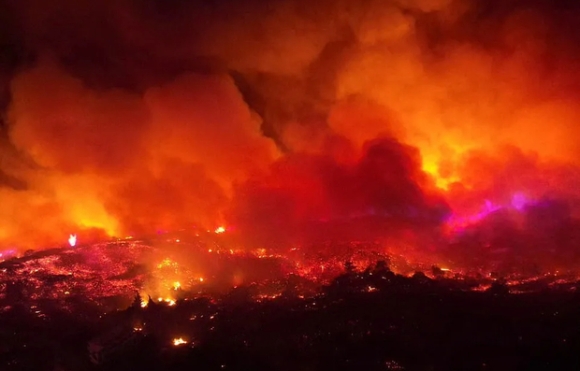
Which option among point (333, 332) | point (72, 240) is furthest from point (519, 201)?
point (72, 240)

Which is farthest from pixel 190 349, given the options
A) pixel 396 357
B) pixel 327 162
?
pixel 327 162

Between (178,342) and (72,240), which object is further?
(72,240)

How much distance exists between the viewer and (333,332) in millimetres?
14562

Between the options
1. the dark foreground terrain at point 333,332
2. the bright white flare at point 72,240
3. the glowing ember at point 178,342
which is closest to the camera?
the dark foreground terrain at point 333,332

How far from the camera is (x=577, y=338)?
13.6 meters

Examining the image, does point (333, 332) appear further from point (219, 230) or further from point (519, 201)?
point (519, 201)

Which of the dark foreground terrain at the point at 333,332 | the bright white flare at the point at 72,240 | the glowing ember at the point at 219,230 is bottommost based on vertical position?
the dark foreground terrain at the point at 333,332

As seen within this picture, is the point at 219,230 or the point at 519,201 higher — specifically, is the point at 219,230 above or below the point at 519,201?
above

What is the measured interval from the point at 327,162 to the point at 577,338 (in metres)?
17.0

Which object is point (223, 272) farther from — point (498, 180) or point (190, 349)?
point (498, 180)

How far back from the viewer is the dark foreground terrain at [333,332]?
44.5 feet

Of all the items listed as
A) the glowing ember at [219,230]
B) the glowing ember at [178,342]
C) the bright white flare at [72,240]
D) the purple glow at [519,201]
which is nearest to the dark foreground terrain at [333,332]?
the glowing ember at [178,342]

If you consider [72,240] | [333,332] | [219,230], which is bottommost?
[333,332]

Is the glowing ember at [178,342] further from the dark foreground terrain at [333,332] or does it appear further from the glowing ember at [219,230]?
the glowing ember at [219,230]
